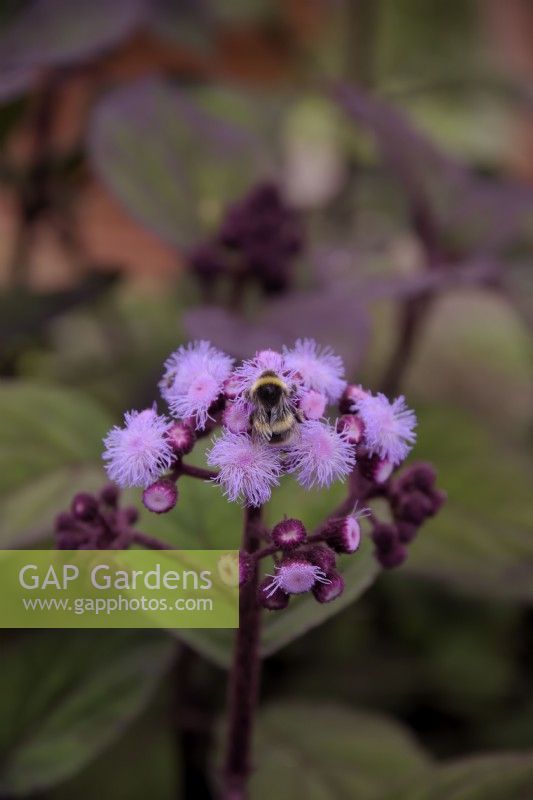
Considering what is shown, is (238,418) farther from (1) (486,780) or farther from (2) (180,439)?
(1) (486,780)

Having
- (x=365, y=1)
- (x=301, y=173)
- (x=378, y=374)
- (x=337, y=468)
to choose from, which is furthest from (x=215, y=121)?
(x=301, y=173)

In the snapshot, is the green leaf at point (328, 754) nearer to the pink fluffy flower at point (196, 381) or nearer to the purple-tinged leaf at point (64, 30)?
the pink fluffy flower at point (196, 381)

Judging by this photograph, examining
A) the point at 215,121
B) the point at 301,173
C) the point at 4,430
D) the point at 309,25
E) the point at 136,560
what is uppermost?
the point at 309,25

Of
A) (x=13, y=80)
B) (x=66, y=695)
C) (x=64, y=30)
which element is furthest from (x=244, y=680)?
(x=64, y=30)

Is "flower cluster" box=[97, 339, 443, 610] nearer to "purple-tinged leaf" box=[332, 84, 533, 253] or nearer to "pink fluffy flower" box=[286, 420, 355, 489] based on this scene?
"pink fluffy flower" box=[286, 420, 355, 489]

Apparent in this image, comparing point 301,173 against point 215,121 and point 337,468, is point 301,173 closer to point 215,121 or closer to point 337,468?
point 215,121

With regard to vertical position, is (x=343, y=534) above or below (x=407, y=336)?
below

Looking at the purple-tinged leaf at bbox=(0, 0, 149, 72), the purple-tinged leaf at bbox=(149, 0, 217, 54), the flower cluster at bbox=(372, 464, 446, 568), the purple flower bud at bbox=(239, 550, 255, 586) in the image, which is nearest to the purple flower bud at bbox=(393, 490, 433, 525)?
the flower cluster at bbox=(372, 464, 446, 568)
